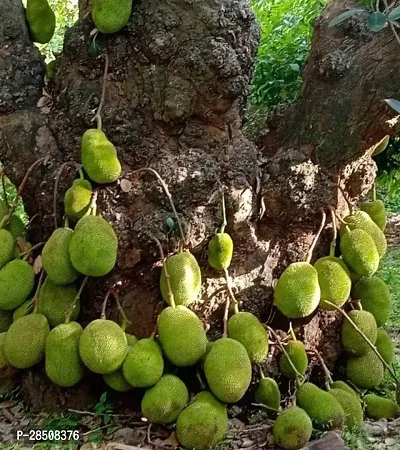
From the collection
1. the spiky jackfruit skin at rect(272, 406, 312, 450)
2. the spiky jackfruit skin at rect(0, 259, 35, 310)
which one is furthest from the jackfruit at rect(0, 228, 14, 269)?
the spiky jackfruit skin at rect(272, 406, 312, 450)

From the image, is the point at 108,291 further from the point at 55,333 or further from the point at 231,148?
the point at 231,148

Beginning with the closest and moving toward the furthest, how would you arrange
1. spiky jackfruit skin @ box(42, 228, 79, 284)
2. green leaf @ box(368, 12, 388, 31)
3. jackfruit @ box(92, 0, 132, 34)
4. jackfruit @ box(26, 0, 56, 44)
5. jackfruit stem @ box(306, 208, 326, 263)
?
1. green leaf @ box(368, 12, 388, 31)
2. spiky jackfruit skin @ box(42, 228, 79, 284)
3. jackfruit @ box(92, 0, 132, 34)
4. jackfruit stem @ box(306, 208, 326, 263)
5. jackfruit @ box(26, 0, 56, 44)

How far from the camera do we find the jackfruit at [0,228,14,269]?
5.92 ft

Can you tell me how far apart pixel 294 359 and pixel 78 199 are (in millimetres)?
778

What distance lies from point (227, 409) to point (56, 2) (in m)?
3.42

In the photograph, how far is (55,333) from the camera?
1652 millimetres

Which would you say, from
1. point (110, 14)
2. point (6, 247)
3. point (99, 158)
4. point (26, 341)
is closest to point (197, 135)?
point (99, 158)

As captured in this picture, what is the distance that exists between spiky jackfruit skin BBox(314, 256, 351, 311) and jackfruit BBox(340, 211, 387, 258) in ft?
0.48

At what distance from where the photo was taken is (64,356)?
1.63m

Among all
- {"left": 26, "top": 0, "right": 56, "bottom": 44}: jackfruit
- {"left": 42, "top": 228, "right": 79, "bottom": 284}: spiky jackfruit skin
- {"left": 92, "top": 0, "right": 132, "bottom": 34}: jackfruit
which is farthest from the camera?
{"left": 26, "top": 0, "right": 56, "bottom": 44}: jackfruit

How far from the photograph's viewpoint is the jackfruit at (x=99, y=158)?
5.55 ft

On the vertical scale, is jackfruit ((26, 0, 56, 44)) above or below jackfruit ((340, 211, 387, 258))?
above

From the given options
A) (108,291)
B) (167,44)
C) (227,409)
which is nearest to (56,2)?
(167,44)

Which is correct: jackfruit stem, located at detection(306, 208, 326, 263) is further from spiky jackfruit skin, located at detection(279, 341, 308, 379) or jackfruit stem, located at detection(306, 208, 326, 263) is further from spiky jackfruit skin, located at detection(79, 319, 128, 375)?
spiky jackfruit skin, located at detection(79, 319, 128, 375)
